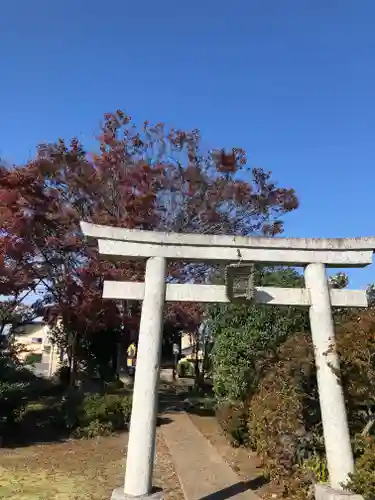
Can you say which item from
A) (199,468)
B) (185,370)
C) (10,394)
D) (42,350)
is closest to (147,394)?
(199,468)

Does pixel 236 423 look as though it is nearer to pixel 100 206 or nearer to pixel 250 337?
pixel 250 337

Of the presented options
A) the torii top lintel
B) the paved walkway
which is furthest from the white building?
the torii top lintel

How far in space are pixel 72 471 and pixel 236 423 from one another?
3583mm

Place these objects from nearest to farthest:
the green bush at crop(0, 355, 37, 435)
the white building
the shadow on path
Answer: the shadow on path, the green bush at crop(0, 355, 37, 435), the white building

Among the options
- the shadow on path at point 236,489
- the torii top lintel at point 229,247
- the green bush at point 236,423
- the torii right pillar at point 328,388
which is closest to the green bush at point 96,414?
the green bush at point 236,423

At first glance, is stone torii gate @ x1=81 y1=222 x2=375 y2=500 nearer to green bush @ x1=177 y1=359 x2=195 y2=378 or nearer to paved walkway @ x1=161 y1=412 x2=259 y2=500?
paved walkway @ x1=161 y1=412 x2=259 y2=500

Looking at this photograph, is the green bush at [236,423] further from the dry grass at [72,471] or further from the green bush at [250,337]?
the dry grass at [72,471]

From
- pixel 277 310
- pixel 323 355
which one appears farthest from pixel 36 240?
pixel 323 355

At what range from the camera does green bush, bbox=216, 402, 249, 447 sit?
9340 mm

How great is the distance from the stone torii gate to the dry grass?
2.01 meters

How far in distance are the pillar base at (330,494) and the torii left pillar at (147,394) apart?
7.37ft

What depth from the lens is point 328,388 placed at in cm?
636

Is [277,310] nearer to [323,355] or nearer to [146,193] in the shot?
[323,355]

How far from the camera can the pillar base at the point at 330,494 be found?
18.5 ft
